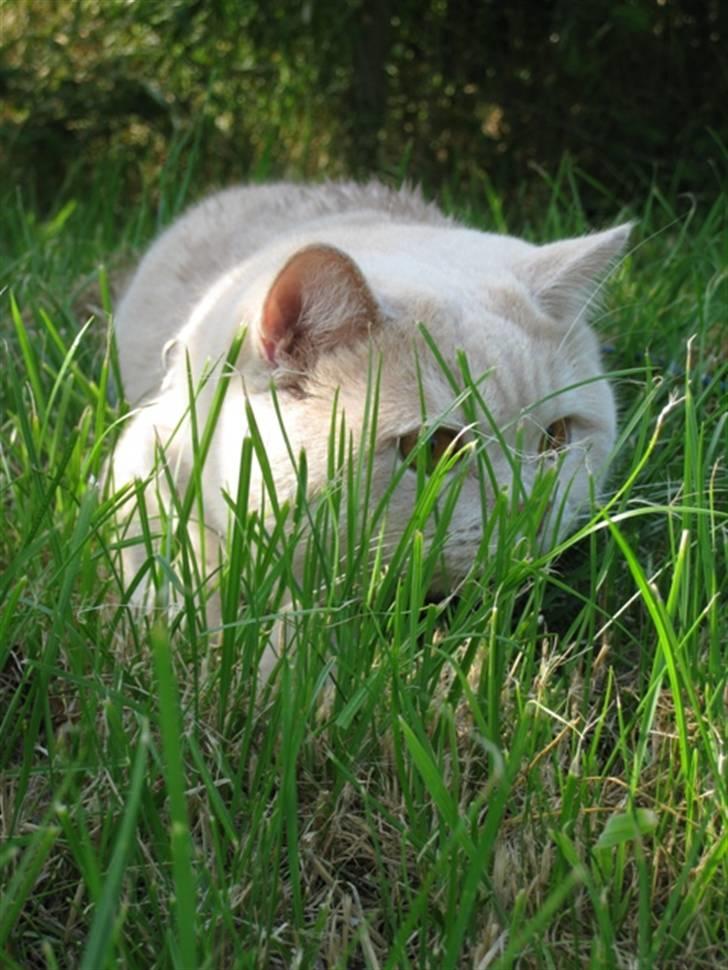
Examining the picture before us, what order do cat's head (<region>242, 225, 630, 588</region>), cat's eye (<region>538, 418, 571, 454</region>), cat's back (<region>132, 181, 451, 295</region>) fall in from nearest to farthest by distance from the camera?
cat's head (<region>242, 225, 630, 588</region>) → cat's eye (<region>538, 418, 571, 454</region>) → cat's back (<region>132, 181, 451, 295</region>)

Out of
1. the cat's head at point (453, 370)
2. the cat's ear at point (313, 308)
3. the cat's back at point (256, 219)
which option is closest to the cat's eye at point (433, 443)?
the cat's head at point (453, 370)

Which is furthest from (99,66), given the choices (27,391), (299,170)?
(27,391)

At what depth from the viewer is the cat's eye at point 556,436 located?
60.7 inches

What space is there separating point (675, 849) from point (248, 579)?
0.49 m

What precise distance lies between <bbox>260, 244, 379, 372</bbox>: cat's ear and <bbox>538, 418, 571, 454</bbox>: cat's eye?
282 mm

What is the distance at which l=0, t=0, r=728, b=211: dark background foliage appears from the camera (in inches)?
144

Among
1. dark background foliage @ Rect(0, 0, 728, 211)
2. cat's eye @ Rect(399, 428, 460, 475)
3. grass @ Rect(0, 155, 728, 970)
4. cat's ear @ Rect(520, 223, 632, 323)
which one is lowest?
grass @ Rect(0, 155, 728, 970)

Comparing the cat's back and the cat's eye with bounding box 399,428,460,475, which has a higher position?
the cat's back

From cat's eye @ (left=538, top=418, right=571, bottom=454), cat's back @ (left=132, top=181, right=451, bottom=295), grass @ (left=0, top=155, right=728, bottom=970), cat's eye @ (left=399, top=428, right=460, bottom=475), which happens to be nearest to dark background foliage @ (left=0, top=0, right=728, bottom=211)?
cat's back @ (left=132, top=181, right=451, bottom=295)

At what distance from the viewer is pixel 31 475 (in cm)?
135

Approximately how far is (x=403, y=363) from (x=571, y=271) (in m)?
0.32

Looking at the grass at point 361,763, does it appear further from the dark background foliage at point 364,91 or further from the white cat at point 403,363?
the dark background foliage at point 364,91

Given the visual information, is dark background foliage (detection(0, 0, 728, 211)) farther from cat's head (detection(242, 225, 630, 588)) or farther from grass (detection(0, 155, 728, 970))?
grass (detection(0, 155, 728, 970))

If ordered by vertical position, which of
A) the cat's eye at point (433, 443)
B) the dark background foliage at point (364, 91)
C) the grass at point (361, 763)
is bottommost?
the grass at point (361, 763)
